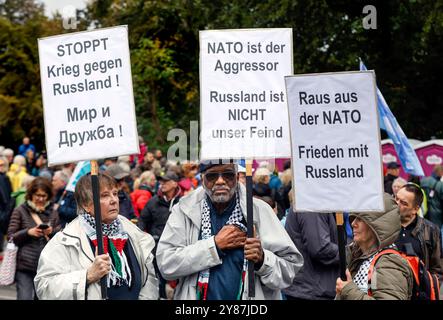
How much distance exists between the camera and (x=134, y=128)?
637 cm

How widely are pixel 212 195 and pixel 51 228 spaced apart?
3693mm

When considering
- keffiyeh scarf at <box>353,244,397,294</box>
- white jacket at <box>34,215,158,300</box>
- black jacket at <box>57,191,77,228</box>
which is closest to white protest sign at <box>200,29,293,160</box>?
white jacket at <box>34,215,158,300</box>

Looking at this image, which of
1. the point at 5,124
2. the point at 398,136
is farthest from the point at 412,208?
the point at 5,124

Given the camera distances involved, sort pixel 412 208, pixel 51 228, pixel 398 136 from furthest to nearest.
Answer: pixel 398 136 → pixel 51 228 → pixel 412 208

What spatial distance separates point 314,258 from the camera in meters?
8.15

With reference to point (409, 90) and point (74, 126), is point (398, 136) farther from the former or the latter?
point (409, 90)

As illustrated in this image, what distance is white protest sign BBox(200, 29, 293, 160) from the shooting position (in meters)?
6.55

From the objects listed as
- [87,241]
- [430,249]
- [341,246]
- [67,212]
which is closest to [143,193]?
[67,212]

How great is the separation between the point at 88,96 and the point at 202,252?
4.04ft

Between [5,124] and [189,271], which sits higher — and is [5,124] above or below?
above

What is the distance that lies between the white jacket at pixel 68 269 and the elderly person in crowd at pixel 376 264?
4.37 feet

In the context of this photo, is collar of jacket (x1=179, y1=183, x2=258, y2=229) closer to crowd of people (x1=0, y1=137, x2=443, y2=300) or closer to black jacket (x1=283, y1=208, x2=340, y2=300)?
crowd of people (x1=0, y1=137, x2=443, y2=300)

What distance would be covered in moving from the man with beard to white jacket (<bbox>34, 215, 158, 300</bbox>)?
9.9 inches

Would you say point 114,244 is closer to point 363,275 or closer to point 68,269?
point 68,269
